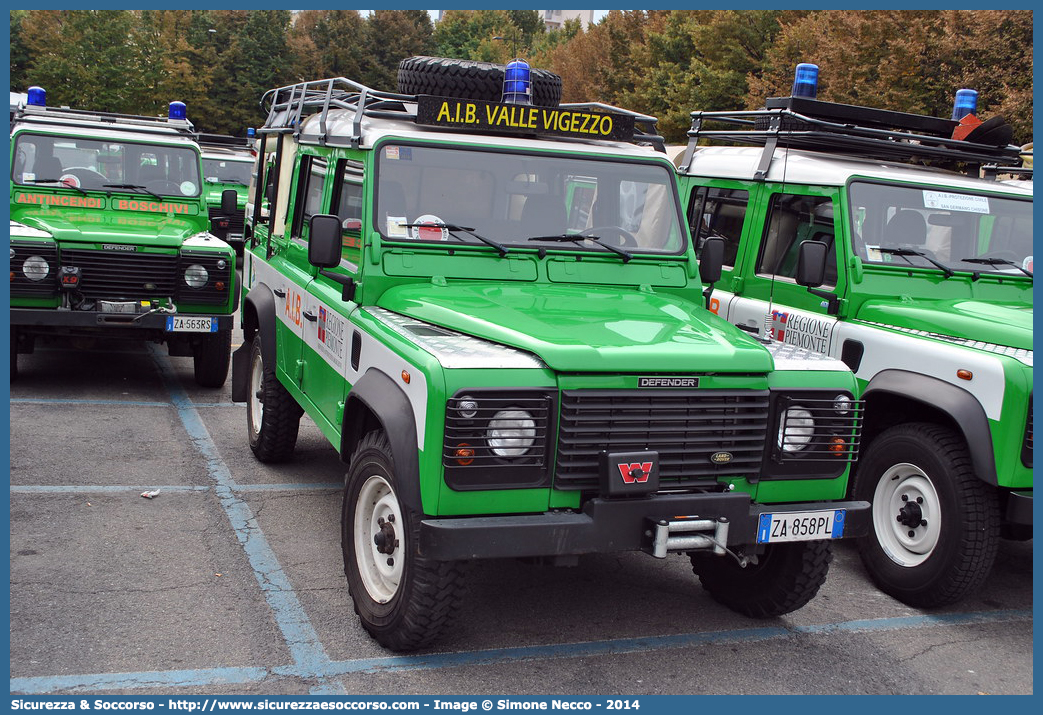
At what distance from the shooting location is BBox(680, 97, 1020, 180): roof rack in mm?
6574

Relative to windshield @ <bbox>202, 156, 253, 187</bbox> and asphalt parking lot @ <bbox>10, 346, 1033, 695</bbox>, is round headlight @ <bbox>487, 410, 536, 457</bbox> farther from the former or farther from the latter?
windshield @ <bbox>202, 156, 253, 187</bbox>

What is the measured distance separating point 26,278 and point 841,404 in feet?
22.0

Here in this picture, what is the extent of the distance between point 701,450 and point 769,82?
24449 millimetres

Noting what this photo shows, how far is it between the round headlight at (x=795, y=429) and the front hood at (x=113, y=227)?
20.4ft

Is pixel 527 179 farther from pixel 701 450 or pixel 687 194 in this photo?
pixel 687 194

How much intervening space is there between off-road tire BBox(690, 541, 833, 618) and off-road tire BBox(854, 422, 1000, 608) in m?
0.72

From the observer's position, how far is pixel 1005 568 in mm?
5988

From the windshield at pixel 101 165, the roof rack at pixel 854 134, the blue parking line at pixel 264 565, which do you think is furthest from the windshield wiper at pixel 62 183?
the roof rack at pixel 854 134

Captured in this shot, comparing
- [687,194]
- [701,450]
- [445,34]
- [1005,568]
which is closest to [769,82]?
[687,194]

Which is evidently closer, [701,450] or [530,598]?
[701,450]

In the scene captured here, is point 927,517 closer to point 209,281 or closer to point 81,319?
point 209,281

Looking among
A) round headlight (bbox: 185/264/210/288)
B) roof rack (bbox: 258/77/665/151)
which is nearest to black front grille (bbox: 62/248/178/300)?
round headlight (bbox: 185/264/210/288)

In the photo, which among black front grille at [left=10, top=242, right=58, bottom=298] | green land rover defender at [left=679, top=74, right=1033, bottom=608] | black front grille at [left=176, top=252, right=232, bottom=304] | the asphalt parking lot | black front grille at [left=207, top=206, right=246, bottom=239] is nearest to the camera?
the asphalt parking lot

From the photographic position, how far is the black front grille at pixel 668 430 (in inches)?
157
